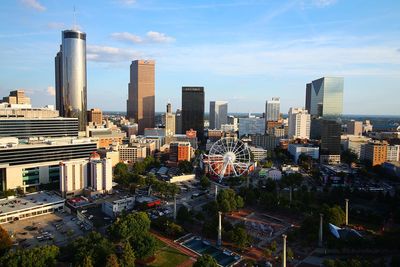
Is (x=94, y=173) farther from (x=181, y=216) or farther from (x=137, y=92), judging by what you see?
(x=137, y=92)

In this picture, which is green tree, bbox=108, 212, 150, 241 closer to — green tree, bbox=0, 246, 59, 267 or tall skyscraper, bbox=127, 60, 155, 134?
green tree, bbox=0, 246, 59, 267

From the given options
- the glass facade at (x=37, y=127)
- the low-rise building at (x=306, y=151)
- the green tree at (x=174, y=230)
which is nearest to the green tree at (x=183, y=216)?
the green tree at (x=174, y=230)

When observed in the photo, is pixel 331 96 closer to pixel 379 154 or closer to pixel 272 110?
pixel 272 110

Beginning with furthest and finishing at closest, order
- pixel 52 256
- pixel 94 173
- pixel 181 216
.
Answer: pixel 94 173 → pixel 181 216 → pixel 52 256

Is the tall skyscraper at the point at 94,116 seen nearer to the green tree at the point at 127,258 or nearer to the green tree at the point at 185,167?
the green tree at the point at 185,167

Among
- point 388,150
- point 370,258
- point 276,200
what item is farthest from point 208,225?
point 388,150

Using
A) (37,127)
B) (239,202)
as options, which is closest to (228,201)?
(239,202)
